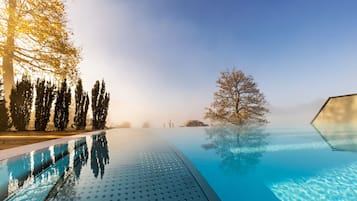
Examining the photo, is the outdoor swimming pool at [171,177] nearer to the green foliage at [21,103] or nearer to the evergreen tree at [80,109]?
the green foliage at [21,103]

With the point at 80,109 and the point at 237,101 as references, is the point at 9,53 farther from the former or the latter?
the point at 237,101

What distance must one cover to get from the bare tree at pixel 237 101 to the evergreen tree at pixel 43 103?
13.5 m

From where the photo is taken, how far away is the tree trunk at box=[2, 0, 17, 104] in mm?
10680

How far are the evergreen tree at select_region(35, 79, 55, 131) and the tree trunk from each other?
1632 millimetres

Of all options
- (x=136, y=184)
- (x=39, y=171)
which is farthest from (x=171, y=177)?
(x=39, y=171)

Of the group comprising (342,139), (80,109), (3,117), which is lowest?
(342,139)

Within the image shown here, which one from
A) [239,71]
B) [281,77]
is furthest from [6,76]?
[281,77]

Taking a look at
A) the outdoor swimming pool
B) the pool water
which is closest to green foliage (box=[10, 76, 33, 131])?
the outdoor swimming pool

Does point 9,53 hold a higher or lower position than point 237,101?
higher

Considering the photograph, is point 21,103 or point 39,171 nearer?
point 39,171

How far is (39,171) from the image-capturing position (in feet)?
10.3

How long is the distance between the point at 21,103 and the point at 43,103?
938 mm

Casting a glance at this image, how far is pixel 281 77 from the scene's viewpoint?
56.2 feet

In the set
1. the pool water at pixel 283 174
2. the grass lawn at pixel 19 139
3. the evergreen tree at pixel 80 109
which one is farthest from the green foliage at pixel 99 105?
the pool water at pixel 283 174
